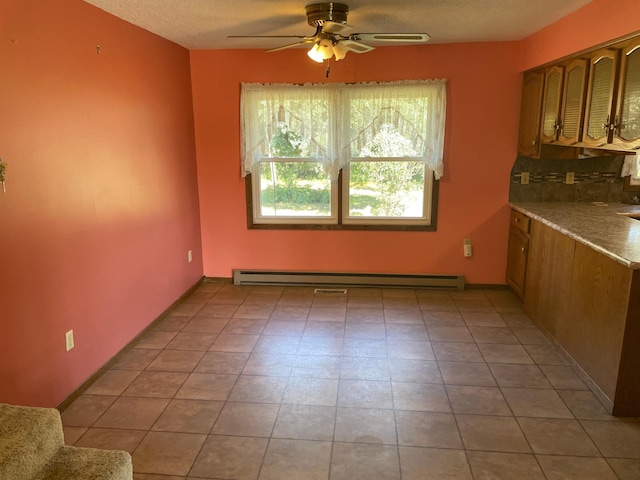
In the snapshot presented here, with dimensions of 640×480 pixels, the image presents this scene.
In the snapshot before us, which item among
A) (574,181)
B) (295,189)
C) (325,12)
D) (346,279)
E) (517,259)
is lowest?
(346,279)

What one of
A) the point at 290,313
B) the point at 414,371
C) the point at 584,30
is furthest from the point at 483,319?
the point at 584,30

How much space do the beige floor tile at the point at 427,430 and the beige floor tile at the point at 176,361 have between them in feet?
4.78

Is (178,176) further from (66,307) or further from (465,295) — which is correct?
(465,295)

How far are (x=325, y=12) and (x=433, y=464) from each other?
2.59 m

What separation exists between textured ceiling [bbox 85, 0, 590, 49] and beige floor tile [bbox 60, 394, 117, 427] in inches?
93.9

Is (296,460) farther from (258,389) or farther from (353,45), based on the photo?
(353,45)

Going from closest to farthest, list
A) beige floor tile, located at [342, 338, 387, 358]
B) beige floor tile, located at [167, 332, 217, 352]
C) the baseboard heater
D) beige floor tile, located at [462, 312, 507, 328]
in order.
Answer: beige floor tile, located at [342, 338, 387, 358] → beige floor tile, located at [167, 332, 217, 352] → beige floor tile, located at [462, 312, 507, 328] → the baseboard heater

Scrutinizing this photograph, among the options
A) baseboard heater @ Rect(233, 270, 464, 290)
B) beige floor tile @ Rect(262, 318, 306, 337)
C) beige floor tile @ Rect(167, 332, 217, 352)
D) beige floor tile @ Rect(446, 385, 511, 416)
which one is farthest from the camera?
baseboard heater @ Rect(233, 270, 464, 290)

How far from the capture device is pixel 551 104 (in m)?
3.62

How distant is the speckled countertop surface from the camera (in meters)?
2.48

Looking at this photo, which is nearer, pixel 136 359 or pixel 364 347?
pixel 136 359

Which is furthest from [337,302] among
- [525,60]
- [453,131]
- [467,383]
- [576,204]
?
[525,60]

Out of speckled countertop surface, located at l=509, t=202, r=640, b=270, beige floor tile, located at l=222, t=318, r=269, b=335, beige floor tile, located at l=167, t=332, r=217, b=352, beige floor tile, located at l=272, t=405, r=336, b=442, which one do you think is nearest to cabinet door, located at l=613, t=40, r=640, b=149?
speckled countertop surface, located at l=509, t=202, r=640, b=270

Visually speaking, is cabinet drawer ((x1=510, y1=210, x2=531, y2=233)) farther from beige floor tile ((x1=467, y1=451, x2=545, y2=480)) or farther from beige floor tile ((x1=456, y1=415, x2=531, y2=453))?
beige floor tile ((x1=467, y1=451, x2=545, y2=480))
